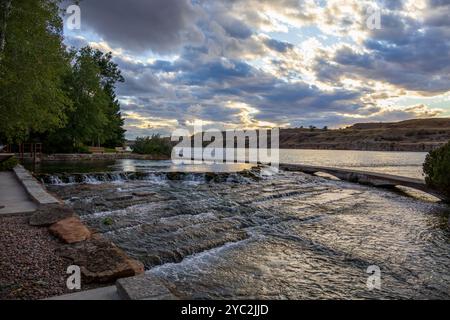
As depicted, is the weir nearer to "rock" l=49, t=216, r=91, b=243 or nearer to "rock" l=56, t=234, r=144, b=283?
"rock" l=56, t=234, r=144, b=283

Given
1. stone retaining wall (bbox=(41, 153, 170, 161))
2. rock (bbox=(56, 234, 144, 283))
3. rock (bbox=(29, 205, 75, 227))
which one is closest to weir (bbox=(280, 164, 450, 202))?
rock (bbox=(56, 234, 144, 283))

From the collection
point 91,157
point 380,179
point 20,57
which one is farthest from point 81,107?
point 380,179

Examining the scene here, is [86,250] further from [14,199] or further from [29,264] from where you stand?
[14,199]

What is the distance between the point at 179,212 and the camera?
12422mm

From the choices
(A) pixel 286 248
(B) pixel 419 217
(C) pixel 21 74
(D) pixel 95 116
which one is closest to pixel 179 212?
(A) pixel 286 248

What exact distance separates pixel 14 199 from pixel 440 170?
19.4 metres

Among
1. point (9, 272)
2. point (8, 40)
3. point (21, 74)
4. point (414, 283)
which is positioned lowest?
point (414, 283)

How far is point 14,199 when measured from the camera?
1079 cm

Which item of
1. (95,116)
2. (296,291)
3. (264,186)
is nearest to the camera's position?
(296,291)

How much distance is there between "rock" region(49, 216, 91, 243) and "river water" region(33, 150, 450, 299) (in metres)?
1.21

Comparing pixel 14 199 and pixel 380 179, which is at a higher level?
pixel 14 199

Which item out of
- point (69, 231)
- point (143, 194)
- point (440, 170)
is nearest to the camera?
point (69, 231)
